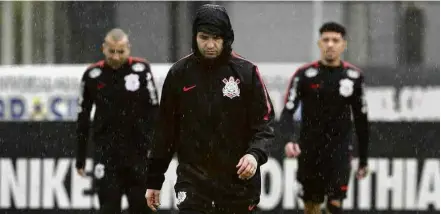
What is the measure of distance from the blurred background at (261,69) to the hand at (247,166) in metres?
5.61

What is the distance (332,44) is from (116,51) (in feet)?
6.62

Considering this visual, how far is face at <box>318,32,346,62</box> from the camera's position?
9930 millimetres

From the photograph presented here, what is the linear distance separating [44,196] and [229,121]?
6433 millimetres

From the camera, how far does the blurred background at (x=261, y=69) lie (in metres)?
11.7

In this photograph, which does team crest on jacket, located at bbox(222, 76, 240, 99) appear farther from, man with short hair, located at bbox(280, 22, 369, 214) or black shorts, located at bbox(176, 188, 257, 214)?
man with short hair, located at bbox(280, 22, 369, 214)

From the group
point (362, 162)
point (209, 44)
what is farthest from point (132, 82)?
point (209, 44)

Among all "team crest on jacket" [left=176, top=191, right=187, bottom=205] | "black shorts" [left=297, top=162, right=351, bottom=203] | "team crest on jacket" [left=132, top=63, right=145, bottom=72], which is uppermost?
"team crest on jacket" [left=132, top=63, right=145, bottom=72]

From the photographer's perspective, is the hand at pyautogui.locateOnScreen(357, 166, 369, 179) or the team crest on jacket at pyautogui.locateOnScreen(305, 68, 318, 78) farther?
the hand at pyautogui.locateOnScreen(357, 166, 369, 179)

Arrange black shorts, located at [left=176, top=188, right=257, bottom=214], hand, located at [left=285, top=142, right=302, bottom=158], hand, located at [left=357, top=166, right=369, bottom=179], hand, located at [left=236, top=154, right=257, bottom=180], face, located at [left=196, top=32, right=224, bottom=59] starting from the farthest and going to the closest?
hand, located at [left=357, top=166, right=369, bottom=179]
hand, located at [left=285, top=142, right=302, bottom=158]
black shorts, located at [left=176, top=188, right=257, bottom=214]
face, located at [left=196, top=32, right=224, bottom=59]
hand, located at [left=236, top=154, right=257, bottom=180]

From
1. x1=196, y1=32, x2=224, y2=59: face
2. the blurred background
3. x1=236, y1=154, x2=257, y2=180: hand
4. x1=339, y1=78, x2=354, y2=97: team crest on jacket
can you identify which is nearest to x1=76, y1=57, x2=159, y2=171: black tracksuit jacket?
x1=339, y1=78, x2=354, y2=97: team crest on jacket

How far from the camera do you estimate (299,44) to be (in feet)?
38.6

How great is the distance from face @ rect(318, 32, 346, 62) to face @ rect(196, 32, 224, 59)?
3.76 meters

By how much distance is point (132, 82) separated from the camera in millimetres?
9875

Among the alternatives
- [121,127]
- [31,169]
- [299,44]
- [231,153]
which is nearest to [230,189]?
[231,153]
